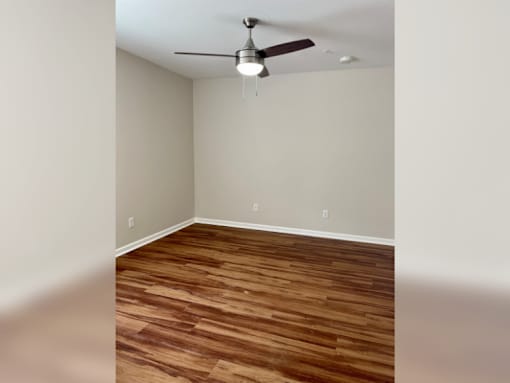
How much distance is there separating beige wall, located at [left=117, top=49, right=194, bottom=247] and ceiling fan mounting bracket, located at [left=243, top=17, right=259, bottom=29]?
1695 millimetres

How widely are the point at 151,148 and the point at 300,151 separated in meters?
2.21

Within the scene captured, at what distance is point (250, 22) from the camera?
2742mm

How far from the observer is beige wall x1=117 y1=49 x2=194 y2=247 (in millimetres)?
3740
